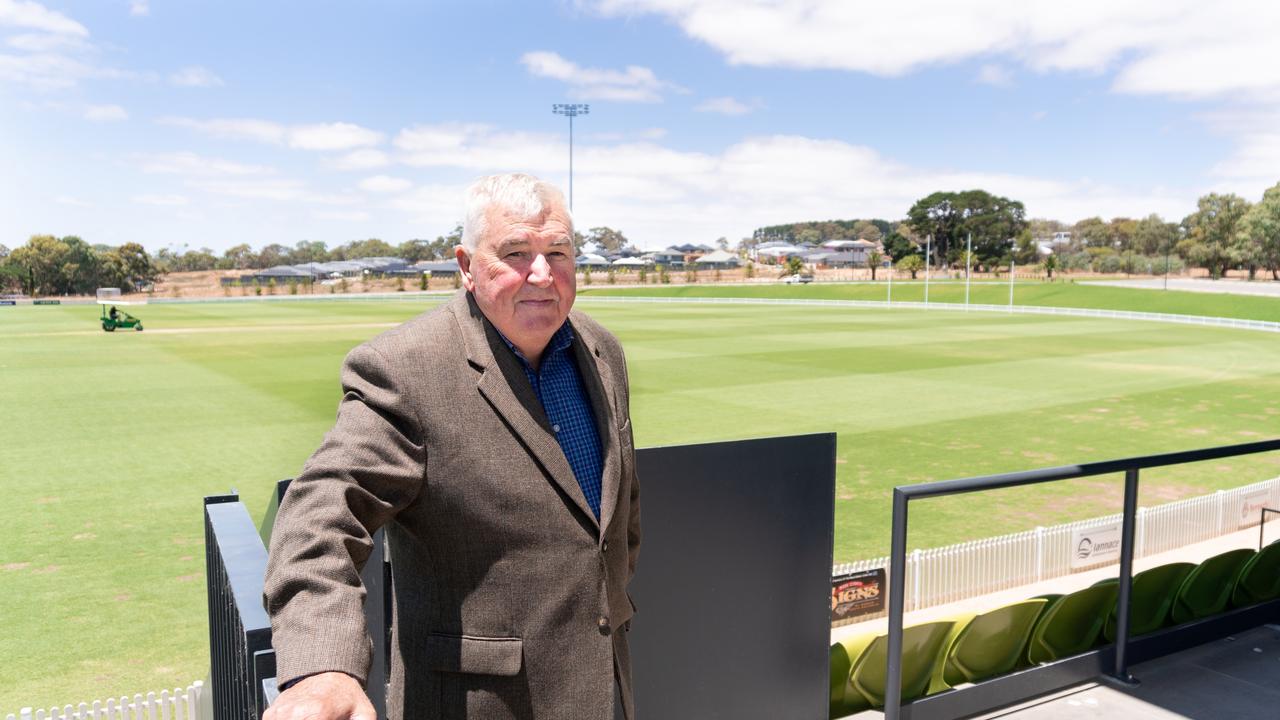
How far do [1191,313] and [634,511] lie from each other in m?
63.4

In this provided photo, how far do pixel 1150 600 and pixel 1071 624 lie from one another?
0.46 m

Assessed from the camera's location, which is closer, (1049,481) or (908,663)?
(1049,481)

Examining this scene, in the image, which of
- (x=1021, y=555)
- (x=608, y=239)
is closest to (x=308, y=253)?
(x=608, y=239)

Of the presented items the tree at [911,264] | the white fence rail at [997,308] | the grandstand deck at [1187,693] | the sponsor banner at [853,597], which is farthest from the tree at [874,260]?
the grandstand deck at [1187,693]

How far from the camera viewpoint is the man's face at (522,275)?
6.13ft

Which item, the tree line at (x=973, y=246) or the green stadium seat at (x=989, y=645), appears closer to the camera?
the green stadium seat at (x=989, y=645)

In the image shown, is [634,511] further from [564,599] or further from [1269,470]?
[1269,470]

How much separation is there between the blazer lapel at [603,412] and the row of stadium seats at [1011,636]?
6.64 ft

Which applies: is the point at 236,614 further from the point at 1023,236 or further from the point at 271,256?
the point at 271,256

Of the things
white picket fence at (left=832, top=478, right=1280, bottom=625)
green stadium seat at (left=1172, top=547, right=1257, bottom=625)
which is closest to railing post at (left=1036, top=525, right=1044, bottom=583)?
white picket fence at (left=832, top=478, right=1280, bottom=625)

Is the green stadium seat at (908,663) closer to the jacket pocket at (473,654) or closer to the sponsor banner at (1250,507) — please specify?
the jacket pocket at (473,654)

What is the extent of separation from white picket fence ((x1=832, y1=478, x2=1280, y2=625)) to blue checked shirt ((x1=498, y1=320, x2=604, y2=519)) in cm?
808

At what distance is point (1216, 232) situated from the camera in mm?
101250

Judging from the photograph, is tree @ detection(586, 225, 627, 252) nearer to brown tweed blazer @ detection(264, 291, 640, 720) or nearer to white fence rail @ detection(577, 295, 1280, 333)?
white fence rail @ detection(577, 295, 1280, 333)
